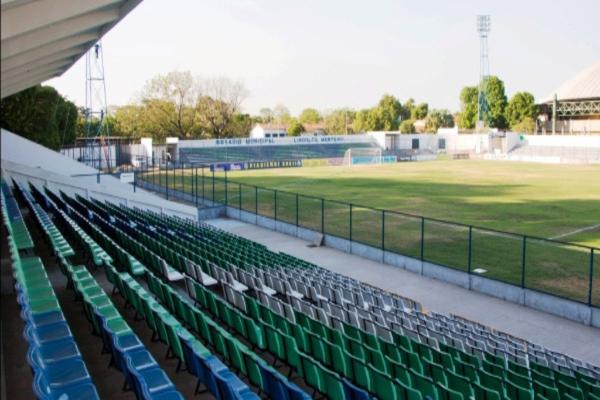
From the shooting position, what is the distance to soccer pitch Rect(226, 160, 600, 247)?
2733 cm

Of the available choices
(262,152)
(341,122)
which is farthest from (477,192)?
(341,122)

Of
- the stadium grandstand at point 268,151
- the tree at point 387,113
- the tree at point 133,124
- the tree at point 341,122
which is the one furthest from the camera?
the tree at point 341,122

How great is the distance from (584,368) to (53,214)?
1541cm

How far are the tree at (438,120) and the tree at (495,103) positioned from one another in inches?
901

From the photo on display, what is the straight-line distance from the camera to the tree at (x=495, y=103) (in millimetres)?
117562

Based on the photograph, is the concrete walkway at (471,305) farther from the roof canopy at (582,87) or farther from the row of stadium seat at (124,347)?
the roof canopy at (582,87)

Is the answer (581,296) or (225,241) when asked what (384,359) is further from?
(225,241)

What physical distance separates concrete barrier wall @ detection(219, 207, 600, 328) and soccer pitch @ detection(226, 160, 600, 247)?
823 centimetres

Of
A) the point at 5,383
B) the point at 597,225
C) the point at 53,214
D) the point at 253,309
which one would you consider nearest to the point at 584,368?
the point at 253,309

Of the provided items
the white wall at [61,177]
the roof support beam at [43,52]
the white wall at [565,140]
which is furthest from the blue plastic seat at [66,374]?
the white wall at [565,140]

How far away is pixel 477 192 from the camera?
1571 inches

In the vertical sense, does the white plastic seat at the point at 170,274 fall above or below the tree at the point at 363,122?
below

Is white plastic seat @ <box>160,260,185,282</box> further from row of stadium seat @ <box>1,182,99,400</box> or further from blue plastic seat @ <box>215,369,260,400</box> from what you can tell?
blue plastic seat @ <box>215,369,260,400</box>

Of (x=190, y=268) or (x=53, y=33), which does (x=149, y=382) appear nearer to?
(x=190, y=268)
